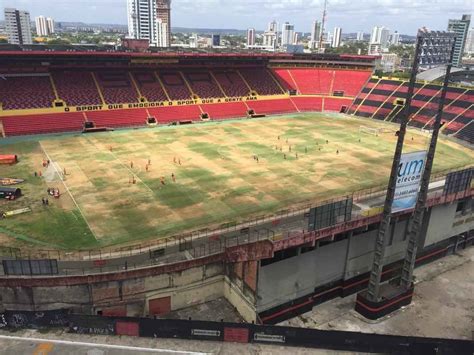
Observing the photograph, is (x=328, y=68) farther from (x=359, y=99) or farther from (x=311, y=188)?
(x=311, y=188)

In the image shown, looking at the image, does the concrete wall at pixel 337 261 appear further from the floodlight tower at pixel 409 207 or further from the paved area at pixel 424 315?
the floodlight tower at pixel 409 207

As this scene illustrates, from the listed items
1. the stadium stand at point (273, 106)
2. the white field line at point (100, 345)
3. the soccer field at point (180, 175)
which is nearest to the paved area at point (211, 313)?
the white field line at point (100, 345)

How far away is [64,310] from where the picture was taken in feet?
87.5

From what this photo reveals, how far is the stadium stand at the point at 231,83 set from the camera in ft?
294

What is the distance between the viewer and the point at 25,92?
7144 centimetres

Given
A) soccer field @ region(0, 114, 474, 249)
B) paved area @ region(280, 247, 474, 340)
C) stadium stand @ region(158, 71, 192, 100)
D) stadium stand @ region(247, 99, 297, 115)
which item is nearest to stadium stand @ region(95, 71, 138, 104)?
stadium stand @ region(158, 71, 192, 100)

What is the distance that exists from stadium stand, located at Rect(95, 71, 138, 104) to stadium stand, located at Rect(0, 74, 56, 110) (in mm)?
9470

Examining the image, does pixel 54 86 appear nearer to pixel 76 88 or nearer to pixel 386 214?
pixel 76 88

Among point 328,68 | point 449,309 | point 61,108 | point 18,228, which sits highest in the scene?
point 328,68

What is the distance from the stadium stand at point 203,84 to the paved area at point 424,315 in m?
61.7

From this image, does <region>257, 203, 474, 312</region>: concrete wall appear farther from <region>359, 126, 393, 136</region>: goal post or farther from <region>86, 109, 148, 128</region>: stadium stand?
<region>86, 109, 148, 128</region>: stadium stand

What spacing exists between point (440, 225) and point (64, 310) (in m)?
31.5

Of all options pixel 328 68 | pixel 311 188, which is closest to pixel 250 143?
pixel 311 188

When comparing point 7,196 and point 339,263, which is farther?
point 7,196
